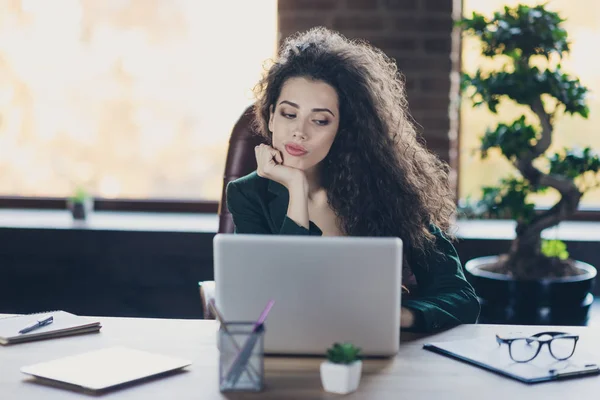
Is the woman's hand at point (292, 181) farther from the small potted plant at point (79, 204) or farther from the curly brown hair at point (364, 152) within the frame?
the small potted plant at point (79, 204)

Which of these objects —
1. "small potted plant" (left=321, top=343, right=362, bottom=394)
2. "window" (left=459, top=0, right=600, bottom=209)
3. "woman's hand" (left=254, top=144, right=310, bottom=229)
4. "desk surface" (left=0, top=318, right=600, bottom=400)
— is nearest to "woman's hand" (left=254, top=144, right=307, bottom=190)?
"woman's hand" (left=254, top=144, right=310, bottom=229)

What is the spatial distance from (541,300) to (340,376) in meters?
1.61

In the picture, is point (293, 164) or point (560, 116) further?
point (560, 116)

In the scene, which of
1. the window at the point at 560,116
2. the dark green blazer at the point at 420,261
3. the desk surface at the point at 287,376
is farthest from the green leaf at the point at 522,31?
the desk surface at the point at 287,376

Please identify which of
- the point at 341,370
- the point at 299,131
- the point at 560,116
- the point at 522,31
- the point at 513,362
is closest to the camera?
the point at 341,370

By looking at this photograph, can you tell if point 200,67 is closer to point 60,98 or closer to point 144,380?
point 60,98

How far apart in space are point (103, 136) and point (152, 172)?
25cm

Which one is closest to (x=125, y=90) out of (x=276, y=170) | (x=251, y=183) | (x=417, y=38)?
(x=417, y=38)

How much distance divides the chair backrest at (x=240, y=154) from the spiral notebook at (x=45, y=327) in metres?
0.73

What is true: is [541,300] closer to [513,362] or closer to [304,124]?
[304,124]

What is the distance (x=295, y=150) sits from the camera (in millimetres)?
1760

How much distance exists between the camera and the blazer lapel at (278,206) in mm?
1871

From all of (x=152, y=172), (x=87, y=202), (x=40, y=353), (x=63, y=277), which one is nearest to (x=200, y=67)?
(x=152, y=172)

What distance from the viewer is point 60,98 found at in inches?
132
